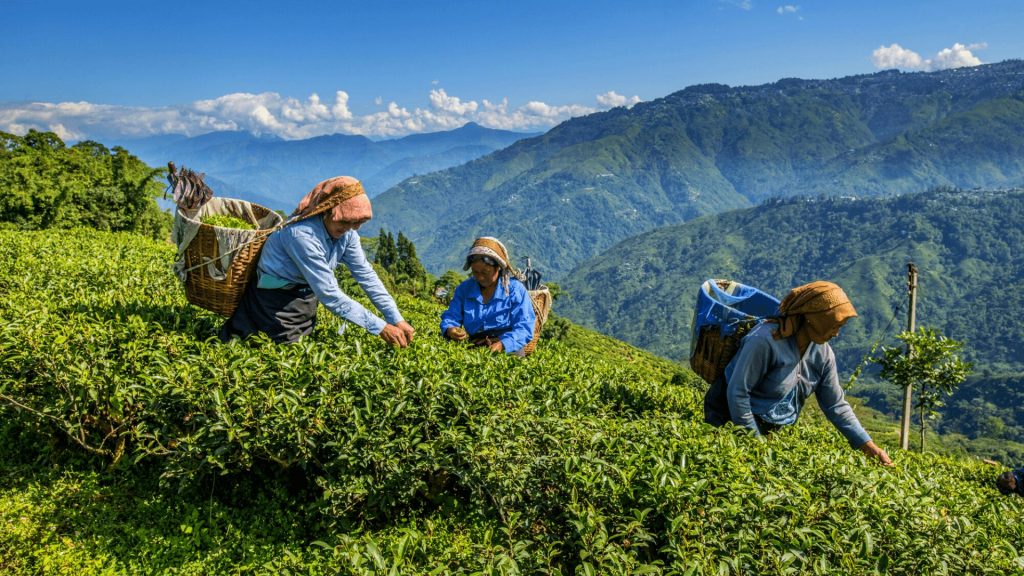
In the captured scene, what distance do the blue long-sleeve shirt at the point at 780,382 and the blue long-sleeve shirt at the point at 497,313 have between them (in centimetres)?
193

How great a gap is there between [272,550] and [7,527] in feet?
5.76

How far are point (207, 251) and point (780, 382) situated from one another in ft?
13.6

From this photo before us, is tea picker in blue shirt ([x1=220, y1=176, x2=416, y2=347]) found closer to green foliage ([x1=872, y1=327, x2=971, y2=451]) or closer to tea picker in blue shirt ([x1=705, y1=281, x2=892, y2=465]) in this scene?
tea picker in blue shirt ([x1=705, y1=281, x2=892, y2=465])

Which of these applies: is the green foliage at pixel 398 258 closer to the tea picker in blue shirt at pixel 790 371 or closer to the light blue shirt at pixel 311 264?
the light blue shirt at pixel 311 264

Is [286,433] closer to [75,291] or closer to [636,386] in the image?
[636,386]

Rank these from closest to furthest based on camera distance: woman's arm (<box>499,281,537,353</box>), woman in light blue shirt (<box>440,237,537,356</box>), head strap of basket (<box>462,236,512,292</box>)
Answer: head strap of basket (<box>462,236,512,292</box>) < woman in light blue shirt (<box>440,237,537,356</box>) < woman's arm (<box>499,281,537,353</box>)

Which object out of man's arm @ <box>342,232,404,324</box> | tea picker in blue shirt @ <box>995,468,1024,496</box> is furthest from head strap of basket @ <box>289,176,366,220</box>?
tea picker in blue shirt @ <box>995,468,1024,496</box>

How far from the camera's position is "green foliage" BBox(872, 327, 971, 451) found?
11797 mm

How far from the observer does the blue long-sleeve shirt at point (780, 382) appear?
3.77 meters

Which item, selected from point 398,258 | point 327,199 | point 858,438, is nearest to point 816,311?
point 858,438

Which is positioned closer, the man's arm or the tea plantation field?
the tea plantation field

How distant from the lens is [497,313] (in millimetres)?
5230

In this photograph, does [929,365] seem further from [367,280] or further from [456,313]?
[367,280]

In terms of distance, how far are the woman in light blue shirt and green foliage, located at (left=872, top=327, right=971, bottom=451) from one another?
10.4m
